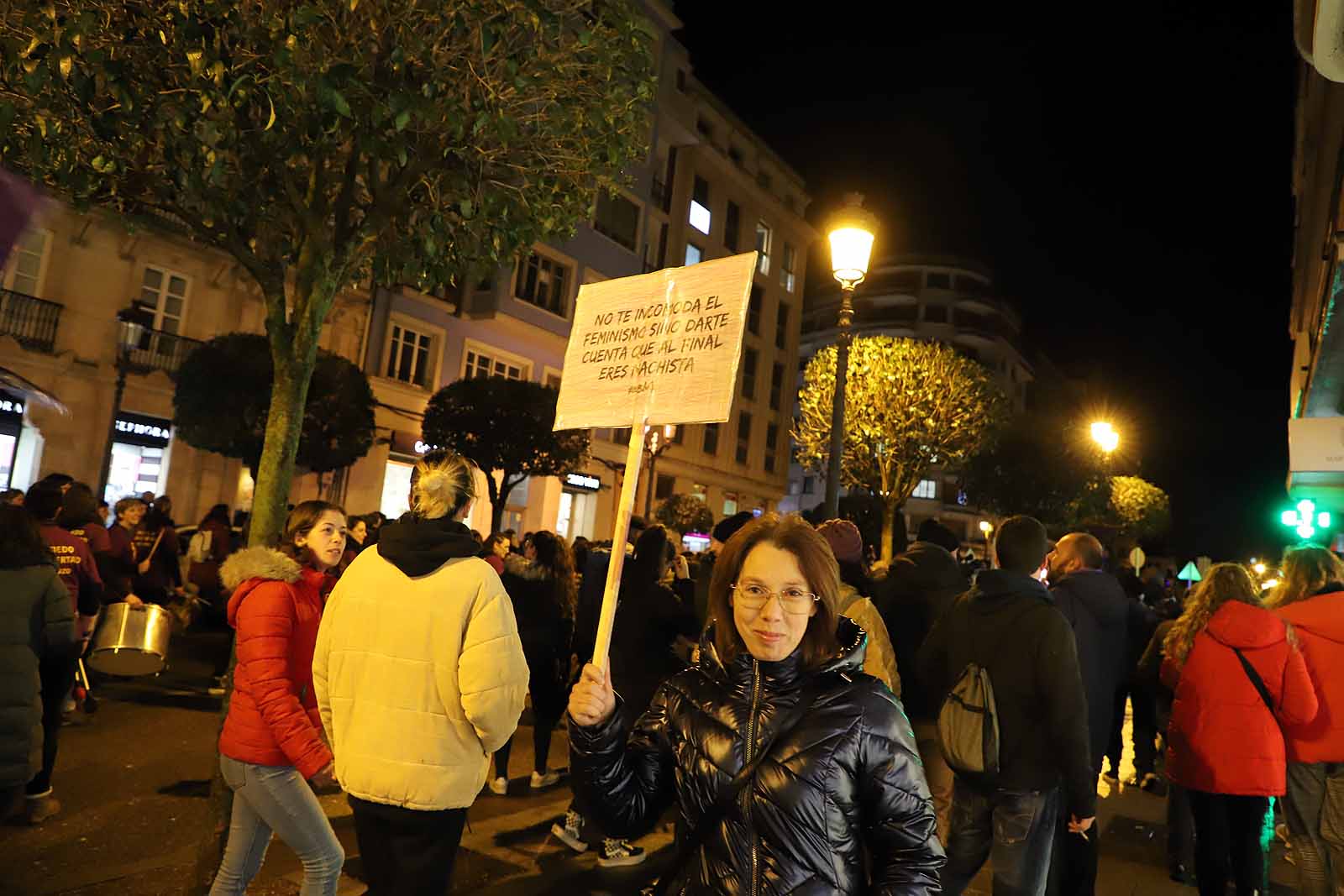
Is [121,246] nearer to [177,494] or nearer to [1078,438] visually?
[177,494]

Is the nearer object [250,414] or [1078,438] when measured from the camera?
[250,414]

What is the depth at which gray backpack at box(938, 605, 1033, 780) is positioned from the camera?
407 centimetres

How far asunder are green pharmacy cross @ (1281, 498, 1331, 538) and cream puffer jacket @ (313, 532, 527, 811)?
40.4 feet

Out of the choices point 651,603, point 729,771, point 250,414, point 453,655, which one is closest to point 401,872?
point 453,655

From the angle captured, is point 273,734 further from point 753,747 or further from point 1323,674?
point 1323,674

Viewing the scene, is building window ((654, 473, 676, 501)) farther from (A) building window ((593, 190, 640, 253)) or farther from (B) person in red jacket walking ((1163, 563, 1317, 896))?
(B) person in red jacket walking ((1163, 563, 1317, 896))

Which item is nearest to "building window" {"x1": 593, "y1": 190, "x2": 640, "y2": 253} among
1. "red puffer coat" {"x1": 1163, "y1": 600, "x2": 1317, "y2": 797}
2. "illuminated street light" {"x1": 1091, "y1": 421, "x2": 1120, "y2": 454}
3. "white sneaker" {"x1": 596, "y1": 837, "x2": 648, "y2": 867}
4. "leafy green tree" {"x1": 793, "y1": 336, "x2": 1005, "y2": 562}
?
"leafy green tree" {"x1": 793, "y1": 336, "x2": 1005, "y2": 562}

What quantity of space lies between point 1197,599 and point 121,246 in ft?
71.2

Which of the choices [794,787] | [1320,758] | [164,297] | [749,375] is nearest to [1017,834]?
[1320,758]

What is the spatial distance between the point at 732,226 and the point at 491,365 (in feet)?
51.2

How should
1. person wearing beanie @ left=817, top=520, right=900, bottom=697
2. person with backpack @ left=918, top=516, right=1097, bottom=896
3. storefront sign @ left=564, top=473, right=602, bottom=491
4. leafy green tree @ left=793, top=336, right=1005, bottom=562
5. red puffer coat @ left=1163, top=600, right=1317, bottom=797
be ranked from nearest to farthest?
person with backpack @ left=918, top=516, right=1097, bottom=896 → person wearing beanie @ left=817, top=520, right=900, bottom=697 → red puffer coat @ left=1163, top=600, right=1317, bottom=797 → leafy green tree @ left=793, top=336, right=1005, bottom=562 → storefront sign @ left=564, top=473, right=602, bottom=491

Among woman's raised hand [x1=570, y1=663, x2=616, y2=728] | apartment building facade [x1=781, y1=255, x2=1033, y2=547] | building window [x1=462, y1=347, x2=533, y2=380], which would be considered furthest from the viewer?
apartment building facade [x1=781, y1=255, x2=1033, y2=547]

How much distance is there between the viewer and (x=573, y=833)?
5.96 meters

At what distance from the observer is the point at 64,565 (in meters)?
6.17
